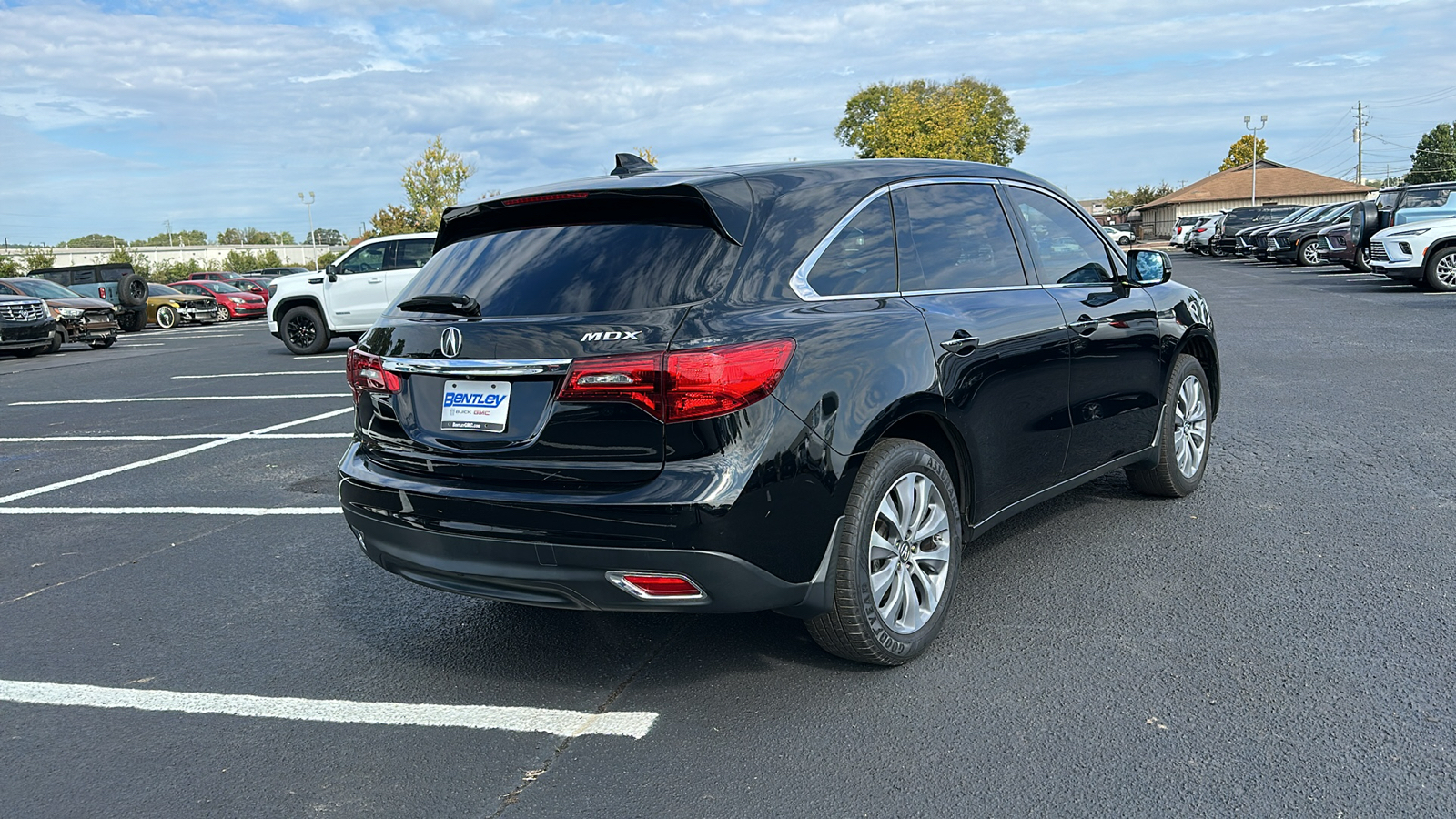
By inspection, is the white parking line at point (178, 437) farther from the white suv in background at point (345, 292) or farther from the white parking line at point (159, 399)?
the white suv in background at point (345, 292)

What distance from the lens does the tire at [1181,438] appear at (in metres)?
5.56

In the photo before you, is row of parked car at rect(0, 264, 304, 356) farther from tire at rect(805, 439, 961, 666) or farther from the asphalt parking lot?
tire at rect(805, 439, 961, 666)

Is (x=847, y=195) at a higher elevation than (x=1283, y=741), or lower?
higher

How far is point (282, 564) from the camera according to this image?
545 centimetres

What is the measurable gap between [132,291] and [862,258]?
30.6 meters

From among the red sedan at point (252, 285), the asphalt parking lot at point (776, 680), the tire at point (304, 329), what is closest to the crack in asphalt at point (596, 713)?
the asphalt parking lot at point (776, 680)

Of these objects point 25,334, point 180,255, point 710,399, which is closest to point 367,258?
point 25,334

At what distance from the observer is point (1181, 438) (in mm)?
5750

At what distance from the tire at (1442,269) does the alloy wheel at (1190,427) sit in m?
15.7

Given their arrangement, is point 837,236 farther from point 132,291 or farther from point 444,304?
point 132,291

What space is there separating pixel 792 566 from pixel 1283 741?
1.47 m

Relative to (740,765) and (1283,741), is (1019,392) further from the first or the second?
(740,765)

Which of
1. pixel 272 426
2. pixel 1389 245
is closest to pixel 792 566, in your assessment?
pixel 272 426

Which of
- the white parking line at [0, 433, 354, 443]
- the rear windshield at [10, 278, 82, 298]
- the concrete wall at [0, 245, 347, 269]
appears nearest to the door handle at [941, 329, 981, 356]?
the white parking line at [0, 433, 354, 443]
